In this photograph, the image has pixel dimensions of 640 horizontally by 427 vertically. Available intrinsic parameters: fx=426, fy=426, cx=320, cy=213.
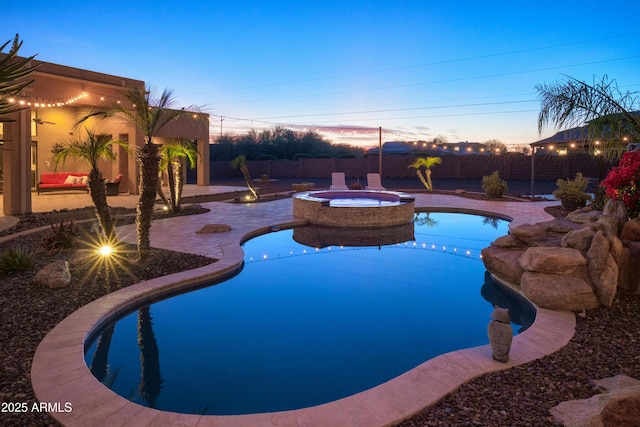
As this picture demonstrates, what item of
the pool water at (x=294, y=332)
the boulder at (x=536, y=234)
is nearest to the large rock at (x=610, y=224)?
the boulder at (x=536, y=234)

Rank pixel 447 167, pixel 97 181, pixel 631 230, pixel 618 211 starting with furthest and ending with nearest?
pixel 447 167, pixel 97 181, pixel 618 211, pixel 631 230

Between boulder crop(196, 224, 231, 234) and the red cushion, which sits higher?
the red cushion

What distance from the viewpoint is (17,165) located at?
11.2m

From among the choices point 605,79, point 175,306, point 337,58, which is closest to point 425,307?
point 175,306

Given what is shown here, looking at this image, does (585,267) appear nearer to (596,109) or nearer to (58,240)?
(596,109)

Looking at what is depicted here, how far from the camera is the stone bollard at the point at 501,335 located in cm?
344

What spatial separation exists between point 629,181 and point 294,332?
205 inches

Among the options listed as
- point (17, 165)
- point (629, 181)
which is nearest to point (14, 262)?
point (17, 165)

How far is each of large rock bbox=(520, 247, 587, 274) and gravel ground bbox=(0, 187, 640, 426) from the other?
57cm

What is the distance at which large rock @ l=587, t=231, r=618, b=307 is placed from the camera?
4805mm

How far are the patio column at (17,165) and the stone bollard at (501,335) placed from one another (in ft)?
39.8

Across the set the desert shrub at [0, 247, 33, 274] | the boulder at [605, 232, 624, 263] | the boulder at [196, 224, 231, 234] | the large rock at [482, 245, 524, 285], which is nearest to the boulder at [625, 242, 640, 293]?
the boulder at [605, 232, 624, 263]

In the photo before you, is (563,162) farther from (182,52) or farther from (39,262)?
(39,262)

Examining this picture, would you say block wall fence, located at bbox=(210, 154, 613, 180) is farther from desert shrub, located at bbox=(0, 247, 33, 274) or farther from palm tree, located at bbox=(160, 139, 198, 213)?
desert shrub, located at bbox=(0, 247, 33, 274)
